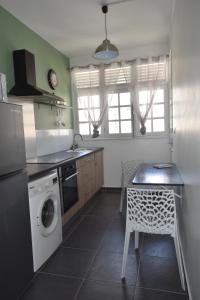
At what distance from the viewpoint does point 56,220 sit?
2.47 metres

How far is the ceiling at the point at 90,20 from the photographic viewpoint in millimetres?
2619

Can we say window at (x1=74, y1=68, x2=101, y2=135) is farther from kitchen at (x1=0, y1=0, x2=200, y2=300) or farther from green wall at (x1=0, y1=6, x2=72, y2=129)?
green wall at (x1=0, y1=6, x2=72, y2=129)

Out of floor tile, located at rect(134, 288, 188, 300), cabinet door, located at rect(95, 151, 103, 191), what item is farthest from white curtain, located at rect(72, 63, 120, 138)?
floor tile, located at rect(134, 288, 188, 300)

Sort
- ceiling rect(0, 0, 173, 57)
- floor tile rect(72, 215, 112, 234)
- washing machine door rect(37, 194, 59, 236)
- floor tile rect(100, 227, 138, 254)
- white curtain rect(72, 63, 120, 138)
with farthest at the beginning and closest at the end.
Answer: white curtain rect(72, 63, 120, 138) < floor tile rect(72, 215, 112, 234) < ceiling rect(0, 0, 173, 57) < floor tile rect(100, 227, 138, 254) < washing machine door rect(37, 194, 59, 236)

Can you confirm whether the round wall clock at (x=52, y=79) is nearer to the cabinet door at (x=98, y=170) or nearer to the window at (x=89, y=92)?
the window at (x=89, y=92)

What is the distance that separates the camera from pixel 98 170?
4.22 meters

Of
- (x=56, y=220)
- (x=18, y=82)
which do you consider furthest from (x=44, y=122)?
(x=56, y=220)

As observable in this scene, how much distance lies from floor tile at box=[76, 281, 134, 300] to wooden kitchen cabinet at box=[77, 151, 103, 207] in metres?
1.45

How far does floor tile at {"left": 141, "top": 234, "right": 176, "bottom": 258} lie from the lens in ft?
7.74

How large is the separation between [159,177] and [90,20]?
2.26 metres

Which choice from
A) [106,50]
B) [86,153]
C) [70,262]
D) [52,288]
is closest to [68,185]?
[86,153]

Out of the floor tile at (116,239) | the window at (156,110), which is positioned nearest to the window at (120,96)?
the window at (156,110)

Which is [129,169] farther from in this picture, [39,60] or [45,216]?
[39,60]

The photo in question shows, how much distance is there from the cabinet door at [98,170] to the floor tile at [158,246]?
1594mm
